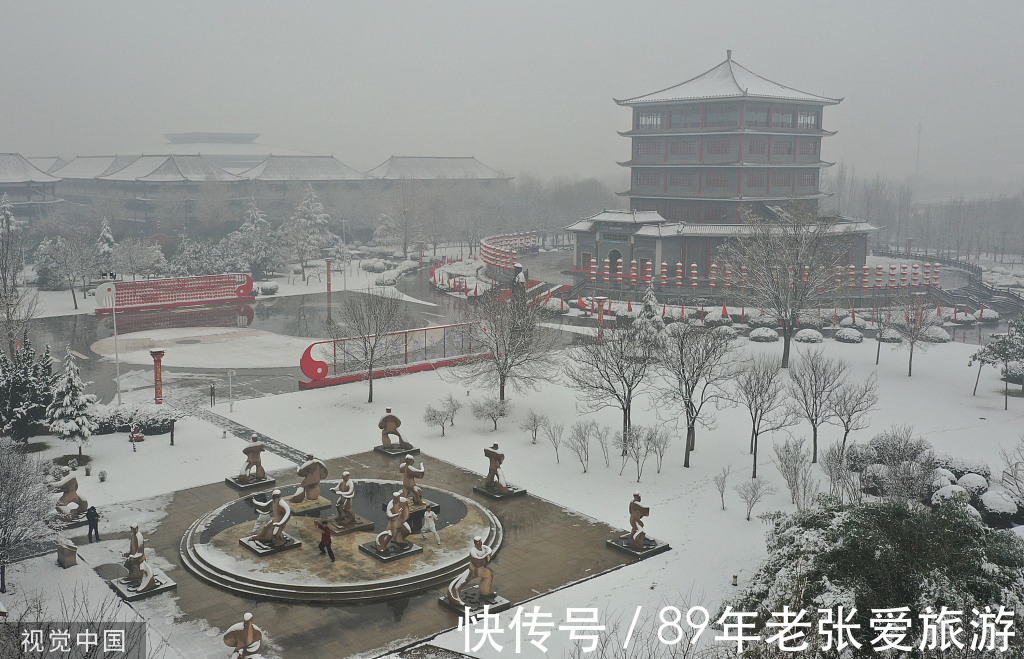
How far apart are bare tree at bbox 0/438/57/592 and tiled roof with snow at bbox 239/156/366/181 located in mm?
85497

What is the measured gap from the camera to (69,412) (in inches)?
1050

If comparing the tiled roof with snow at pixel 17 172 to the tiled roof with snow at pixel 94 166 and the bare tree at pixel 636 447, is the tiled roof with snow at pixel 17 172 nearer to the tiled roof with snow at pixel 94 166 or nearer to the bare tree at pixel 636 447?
the tiled roof with snow at pixel 94 166

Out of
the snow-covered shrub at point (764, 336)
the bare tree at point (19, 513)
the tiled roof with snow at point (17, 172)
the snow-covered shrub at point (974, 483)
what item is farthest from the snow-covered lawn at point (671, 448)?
the tiled roof with snow at point (17, 172)

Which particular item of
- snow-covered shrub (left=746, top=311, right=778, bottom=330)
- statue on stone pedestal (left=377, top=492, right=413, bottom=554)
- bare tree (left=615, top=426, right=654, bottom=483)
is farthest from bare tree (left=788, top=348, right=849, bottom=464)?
snow-covered shrub (left=746, top=311, right=778, bottom=330)

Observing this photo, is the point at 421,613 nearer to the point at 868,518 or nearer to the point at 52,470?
the point at 868,518

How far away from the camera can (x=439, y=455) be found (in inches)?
1093

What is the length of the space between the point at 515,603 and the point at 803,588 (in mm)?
7131

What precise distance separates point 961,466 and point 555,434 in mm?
11278

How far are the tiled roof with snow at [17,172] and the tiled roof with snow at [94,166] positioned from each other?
25.0ft

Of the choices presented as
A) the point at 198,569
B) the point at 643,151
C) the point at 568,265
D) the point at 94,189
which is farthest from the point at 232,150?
the point at 198,569

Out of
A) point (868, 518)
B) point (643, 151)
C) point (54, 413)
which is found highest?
point (643, 151)

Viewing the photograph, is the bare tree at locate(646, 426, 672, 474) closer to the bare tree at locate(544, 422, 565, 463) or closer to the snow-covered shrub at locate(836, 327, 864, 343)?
the bare tree at locate(544, 422, 565, 463)

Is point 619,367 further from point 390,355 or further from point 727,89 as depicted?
point 727,89

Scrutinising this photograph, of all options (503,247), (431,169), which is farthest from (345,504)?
(431,169)
